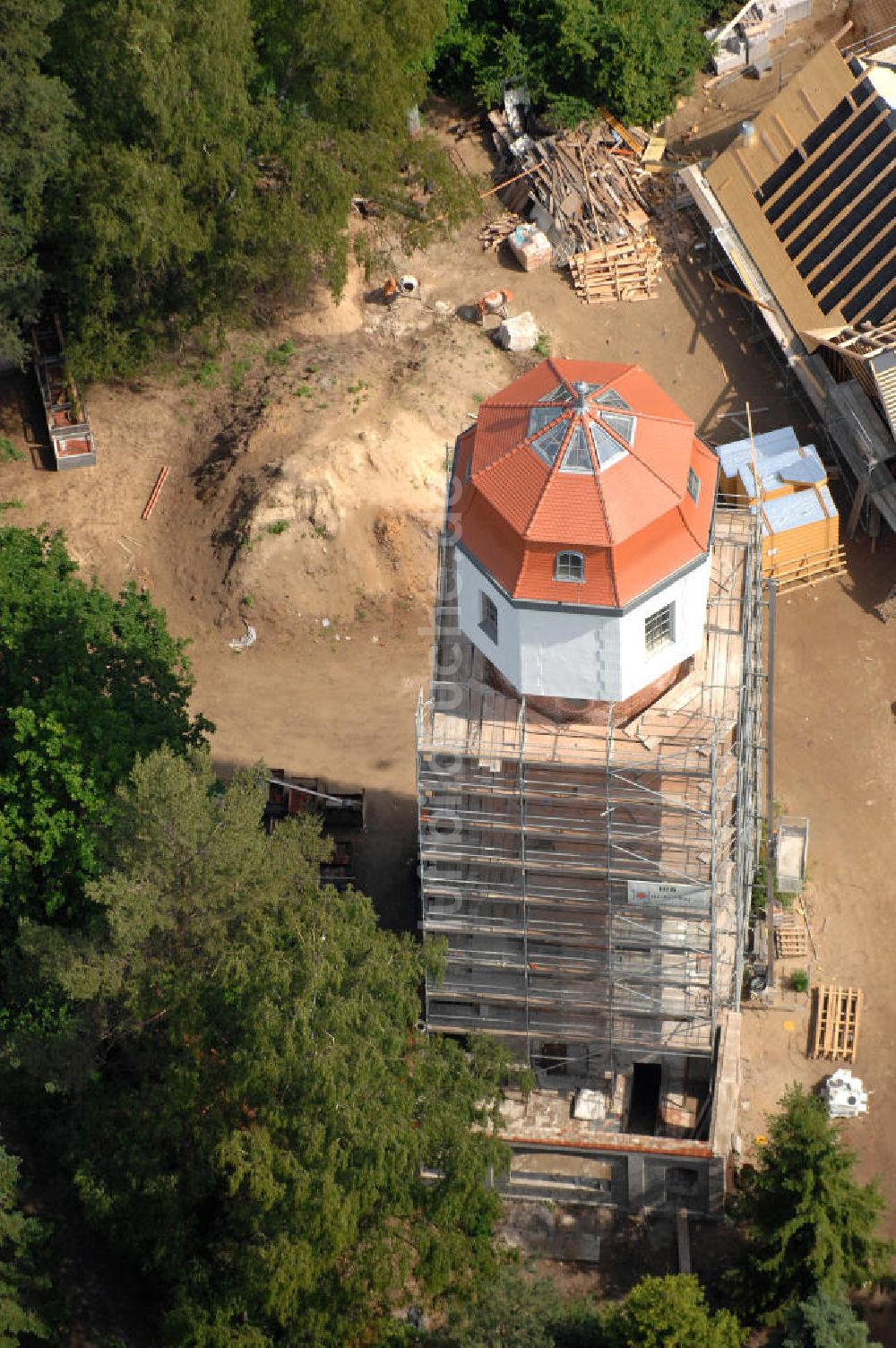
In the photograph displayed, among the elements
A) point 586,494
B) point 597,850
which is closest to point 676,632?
point 586,494

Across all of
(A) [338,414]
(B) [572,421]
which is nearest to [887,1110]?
(B) [572,421]

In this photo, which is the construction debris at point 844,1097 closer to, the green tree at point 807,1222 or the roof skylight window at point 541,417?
the green tree at point 807,1222

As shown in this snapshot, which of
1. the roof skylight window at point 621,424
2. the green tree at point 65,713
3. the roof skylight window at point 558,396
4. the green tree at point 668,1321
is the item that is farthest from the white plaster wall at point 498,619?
the green tree at point 668,1321

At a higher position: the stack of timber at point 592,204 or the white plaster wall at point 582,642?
the stack of timber at point 592,204

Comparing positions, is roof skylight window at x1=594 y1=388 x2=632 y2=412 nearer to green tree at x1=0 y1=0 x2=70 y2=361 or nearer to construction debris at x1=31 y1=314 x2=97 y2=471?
green tree at x1=0 y1=0 x2=70 y2=361

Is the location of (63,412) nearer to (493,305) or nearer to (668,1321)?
(493,305)

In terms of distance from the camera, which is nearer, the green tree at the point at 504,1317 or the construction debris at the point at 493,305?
the green tree at the point at 504,1317
